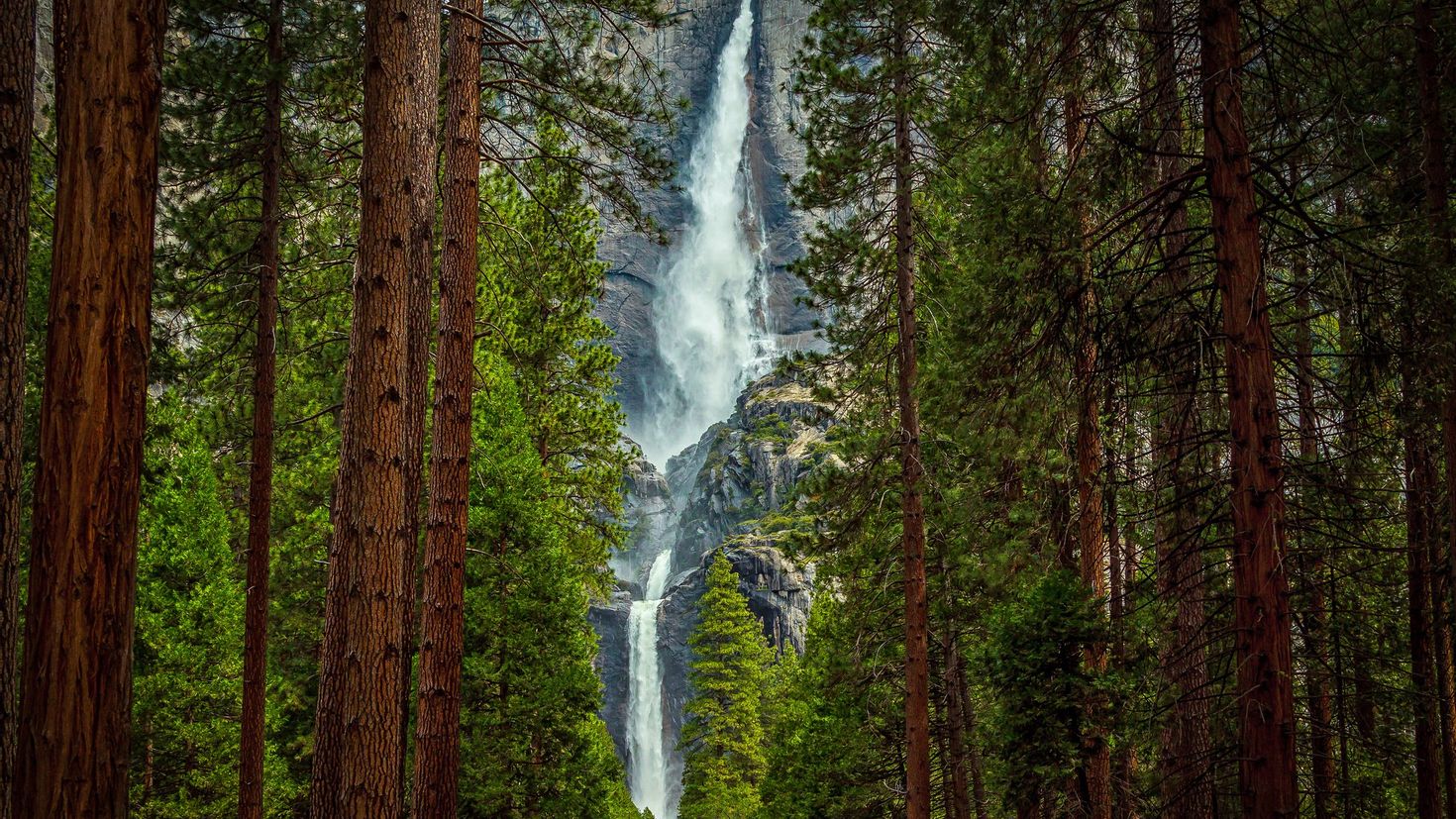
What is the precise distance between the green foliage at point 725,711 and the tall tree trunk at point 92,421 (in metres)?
22.7

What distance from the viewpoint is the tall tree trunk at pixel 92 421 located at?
301 centimetres

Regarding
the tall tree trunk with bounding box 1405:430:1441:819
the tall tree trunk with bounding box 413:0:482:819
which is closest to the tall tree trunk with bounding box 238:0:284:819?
the tall tree trunk with bounding box 413:0:482:819

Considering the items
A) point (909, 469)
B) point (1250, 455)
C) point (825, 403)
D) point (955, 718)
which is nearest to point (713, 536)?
point (955, 718)

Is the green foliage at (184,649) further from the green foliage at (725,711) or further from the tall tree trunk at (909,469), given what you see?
the green foliage at (725,711)

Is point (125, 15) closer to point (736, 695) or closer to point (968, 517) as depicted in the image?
point (968, 517)

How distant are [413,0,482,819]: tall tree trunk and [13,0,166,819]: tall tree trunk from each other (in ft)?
11.5

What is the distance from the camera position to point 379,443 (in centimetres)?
461

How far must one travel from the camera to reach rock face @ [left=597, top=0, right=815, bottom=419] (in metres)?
85.1

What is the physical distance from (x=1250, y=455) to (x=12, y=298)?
5107 millimetres

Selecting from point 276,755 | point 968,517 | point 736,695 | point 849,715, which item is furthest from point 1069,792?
point 736,695

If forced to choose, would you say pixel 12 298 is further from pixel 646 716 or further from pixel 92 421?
pixel 646 716

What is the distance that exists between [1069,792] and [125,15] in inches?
331

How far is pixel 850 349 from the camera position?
1059 cm

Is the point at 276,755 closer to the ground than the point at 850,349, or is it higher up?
closer to the ground
